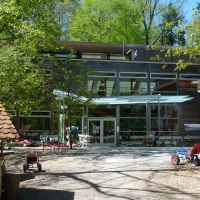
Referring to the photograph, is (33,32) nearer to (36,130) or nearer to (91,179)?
(91,179)

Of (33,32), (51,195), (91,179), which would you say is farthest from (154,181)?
(33,32)

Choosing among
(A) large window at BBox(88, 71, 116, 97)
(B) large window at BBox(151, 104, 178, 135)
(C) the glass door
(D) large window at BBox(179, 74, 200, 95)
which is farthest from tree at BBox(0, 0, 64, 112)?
(D) large window at BBox(179, 74, 200, 95)

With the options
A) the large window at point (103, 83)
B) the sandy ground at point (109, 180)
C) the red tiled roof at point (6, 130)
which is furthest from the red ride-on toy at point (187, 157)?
the large window at point (103, 83)

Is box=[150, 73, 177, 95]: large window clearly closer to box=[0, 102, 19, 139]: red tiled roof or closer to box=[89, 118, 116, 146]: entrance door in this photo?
box=[89, 118, 116, 146]: entrance door

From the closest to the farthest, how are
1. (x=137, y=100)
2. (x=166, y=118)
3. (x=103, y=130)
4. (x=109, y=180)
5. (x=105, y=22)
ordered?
(x=109, y=180), (x=137, y=100), (x=103, y=130), (x=166, y=118), (x=105, y=22)

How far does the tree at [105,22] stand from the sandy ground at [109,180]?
2530 cm

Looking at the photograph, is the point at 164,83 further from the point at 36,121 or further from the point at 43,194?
the point at 43,194

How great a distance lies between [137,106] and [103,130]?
3.35 meters

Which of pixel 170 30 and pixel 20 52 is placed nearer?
pixel 20 52

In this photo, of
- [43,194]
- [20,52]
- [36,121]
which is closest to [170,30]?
[36,121]

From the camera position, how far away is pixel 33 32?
1814cm

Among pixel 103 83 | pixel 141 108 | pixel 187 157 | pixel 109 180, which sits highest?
pixel 103 83

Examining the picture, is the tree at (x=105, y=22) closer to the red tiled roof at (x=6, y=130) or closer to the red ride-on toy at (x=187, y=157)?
the red ride-on toy at (x=187, y=157)

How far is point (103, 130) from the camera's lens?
28438 mm
